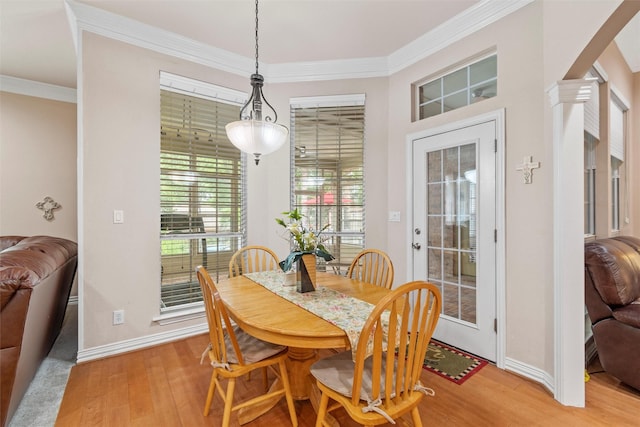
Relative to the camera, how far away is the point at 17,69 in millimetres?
3389

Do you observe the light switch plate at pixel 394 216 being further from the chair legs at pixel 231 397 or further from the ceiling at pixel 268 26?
the chair legs at pixel 231 397

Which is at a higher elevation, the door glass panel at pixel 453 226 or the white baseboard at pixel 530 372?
the door glass panel at pixel 453 226

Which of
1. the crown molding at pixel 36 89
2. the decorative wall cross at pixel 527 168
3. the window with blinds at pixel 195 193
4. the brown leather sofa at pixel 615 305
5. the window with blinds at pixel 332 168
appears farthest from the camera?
the crown molding at pixel 36 89

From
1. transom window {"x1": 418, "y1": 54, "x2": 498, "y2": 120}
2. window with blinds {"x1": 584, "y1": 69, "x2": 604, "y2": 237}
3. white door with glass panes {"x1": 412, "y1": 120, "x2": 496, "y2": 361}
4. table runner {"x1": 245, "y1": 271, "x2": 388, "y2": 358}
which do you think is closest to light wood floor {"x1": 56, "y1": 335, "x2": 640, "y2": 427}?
white door with glass panes {"x1": 412, "y1": 120, "x2": 496, "y2": 361}

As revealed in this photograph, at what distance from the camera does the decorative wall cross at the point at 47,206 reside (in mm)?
3729

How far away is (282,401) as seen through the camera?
194 cm

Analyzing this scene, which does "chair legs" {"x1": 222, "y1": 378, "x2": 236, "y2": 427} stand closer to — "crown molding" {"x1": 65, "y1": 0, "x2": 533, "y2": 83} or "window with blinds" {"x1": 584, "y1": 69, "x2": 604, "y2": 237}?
"crown molding" {"x1": 65, "y1": 0, "x2": 533, "y2": 83}

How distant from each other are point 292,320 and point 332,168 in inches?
87.3

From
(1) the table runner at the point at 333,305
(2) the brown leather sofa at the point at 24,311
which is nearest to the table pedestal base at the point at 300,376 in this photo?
(1) the table runner at the point at 333,305

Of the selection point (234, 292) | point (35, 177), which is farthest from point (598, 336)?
point (35, 177)

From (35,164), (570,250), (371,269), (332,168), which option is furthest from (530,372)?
(35,164)

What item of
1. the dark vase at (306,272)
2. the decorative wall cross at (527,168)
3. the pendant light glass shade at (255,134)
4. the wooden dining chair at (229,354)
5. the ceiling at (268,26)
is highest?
the ceiling at (268,26)

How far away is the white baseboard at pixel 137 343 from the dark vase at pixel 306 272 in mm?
1691

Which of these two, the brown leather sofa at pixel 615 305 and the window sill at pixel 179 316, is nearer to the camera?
the brown leather sofa at pixel 615 305
